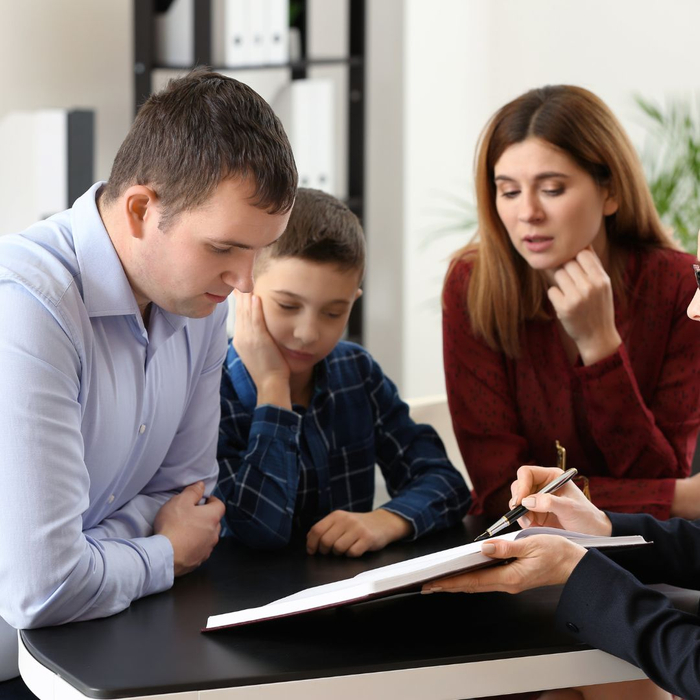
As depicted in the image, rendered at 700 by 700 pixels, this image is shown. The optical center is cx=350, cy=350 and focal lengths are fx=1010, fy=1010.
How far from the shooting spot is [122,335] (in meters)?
1.28

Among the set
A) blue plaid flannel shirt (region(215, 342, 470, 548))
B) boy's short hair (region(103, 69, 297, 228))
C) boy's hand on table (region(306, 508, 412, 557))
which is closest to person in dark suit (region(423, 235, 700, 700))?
boy's hand on table (region(306, 508, 412, 557))

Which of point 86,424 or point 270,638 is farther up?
point 86,424

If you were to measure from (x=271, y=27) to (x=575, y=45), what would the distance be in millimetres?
1281

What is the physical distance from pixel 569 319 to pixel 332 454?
0.49m

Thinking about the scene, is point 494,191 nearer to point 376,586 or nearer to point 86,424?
point 86,424

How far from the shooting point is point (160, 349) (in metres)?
1.38

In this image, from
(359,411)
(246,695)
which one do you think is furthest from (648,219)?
(246,695)

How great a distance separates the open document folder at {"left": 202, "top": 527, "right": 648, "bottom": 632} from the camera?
A: 100 centimetres

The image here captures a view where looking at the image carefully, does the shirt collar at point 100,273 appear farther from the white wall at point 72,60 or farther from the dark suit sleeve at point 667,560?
the white wall at point 72,60

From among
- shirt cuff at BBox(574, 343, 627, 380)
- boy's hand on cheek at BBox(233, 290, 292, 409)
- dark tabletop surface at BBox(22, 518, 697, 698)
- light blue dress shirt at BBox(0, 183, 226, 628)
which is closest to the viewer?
dark tabletop surface at BBox(22, 518, 697, 698)

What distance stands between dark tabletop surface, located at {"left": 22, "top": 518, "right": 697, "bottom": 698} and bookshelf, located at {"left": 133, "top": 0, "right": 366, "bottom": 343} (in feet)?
8.27

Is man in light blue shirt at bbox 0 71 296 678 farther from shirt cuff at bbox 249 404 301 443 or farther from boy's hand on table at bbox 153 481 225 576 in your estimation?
shirt cuff at bbox 249 404 301 443

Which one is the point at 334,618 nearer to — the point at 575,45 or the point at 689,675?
the point at 689,675

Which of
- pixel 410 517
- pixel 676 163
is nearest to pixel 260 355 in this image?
pixel 410 517
